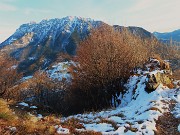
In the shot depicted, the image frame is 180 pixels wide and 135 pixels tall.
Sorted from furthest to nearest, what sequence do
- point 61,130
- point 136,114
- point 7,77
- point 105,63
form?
point 7,77 < point 105,63 < point 136,114 < point 61,130

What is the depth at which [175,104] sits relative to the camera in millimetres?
21969

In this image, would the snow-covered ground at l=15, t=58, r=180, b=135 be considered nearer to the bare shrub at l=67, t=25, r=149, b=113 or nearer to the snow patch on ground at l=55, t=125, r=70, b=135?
the snow patch on ground at l=55, t=125, r=70, b=135

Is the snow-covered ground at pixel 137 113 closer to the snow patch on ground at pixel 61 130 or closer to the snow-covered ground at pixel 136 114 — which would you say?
the snow-covered ground at pixel 136 114

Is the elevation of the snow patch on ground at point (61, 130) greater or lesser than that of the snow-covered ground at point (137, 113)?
greater

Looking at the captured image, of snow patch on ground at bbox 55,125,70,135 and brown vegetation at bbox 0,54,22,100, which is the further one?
brown vegetation at bbox 0,54,22,100

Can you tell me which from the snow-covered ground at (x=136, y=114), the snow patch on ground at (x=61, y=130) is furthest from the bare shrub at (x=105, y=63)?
the snow patch on ground at (x=61, y=130)

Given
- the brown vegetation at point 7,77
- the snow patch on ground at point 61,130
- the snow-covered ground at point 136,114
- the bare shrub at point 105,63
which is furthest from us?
the brown vegetation at point 7,77

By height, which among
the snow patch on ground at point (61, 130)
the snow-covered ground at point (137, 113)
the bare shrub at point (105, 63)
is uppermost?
the bare shrub at point (105, 63)

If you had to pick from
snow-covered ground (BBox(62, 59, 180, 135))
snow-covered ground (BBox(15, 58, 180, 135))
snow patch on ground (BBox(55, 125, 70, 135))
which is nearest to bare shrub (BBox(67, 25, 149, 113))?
snow-covered ground (BBox(15, 58, 180, 135))

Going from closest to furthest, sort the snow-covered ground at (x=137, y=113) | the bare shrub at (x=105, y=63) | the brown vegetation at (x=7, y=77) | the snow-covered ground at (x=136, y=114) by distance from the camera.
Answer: the snow-covered ground at (x=136, y=114), the snow-covered ground at (x=137, y=113), the bare shrub at (x=105, y=63), the brown vegetation at (x=7, y=77)

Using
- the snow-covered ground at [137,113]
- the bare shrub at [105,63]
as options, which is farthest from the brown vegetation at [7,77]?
the snow-covered ground at [137,113]

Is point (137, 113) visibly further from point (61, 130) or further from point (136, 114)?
point (61, 130)

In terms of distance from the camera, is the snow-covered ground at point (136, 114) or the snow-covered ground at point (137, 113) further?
the snow-covered ground at point (137, 113)

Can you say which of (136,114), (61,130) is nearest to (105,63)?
(136,114)
